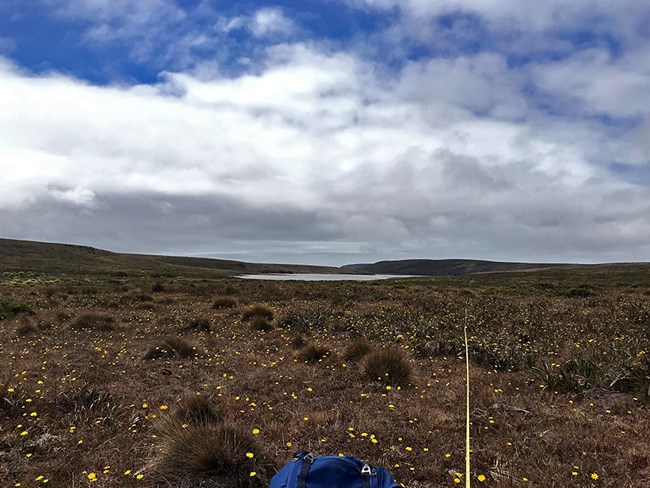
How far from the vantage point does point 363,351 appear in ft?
32.2

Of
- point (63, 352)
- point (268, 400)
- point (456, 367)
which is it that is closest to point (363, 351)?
point (456, 367)

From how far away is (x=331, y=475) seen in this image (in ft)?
11.2

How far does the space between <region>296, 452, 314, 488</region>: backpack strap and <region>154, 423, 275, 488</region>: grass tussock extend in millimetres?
1230

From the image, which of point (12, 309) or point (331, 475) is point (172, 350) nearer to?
point (331, 475)

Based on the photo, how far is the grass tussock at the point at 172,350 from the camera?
1021cm

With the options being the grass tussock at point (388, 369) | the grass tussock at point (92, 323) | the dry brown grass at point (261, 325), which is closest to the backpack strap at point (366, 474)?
the grass tussock at point (388, 369)

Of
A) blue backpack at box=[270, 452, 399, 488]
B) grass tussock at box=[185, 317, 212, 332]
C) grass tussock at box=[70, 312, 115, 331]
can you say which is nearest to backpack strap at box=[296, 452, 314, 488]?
blue backpack at box=[270, 452, 399, 488]

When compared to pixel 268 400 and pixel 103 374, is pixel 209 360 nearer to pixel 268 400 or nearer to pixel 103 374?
pixel 103 374

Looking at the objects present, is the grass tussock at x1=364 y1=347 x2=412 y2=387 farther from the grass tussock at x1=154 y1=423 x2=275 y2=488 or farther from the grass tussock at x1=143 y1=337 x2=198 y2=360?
the grass tussock at x1=143 y1=337 x2=198 y2=360

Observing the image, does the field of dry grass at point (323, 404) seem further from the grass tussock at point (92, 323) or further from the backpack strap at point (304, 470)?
the backpack strap at point (304, 470)

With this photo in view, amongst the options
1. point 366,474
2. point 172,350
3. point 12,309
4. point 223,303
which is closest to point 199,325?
point 172,350

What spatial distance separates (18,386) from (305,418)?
17.1 ft

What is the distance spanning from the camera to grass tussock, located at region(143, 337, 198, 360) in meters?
10.2

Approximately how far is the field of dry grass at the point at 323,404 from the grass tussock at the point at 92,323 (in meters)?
0.30
